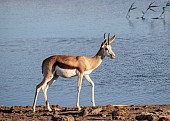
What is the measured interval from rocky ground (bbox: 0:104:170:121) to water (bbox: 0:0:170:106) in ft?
10.2

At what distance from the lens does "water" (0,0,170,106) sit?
16250 mm

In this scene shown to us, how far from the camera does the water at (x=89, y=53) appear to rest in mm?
16250

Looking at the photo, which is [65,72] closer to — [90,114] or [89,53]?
[90,114]

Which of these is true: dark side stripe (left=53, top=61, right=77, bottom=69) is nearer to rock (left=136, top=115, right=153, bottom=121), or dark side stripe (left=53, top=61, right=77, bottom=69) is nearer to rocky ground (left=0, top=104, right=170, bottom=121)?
rocky ground (left=0, top=104, right=170, bottom=121)

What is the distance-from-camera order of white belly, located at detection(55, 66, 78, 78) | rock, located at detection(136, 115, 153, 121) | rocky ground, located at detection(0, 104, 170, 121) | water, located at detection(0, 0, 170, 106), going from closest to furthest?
rock, located at detection(136, 115, 153, 121), rocky ground, located at detection(0, 104, 170, 121), white belly, located at detection(55, 66, 78, 78), water, located at detection(0, 0, 170, 106)

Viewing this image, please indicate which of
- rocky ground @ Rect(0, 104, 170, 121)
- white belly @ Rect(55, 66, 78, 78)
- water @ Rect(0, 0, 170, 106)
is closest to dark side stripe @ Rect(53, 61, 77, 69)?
white belly @ Rect(55, 66, 78, 78)

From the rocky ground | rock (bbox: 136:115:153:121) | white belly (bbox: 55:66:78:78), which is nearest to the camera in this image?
rock (bbox: 136:115:153:121)

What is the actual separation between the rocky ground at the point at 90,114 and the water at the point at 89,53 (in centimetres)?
310

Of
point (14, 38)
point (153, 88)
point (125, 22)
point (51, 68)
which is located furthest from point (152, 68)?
point (125, 22)

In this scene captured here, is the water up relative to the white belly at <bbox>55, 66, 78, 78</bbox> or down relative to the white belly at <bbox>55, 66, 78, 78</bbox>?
up

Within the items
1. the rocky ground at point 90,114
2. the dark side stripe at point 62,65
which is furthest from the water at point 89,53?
the dark side stripe at point 62,65

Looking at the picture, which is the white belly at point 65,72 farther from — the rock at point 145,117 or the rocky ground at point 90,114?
the rock at point 145,117

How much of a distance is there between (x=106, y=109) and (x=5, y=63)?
40.6 feet

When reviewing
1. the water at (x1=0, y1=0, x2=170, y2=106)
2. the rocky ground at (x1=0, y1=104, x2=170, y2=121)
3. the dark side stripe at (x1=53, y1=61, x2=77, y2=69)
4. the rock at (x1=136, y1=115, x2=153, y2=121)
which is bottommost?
the rock at (x1=136, y1=115, x2=153, y2=121)
